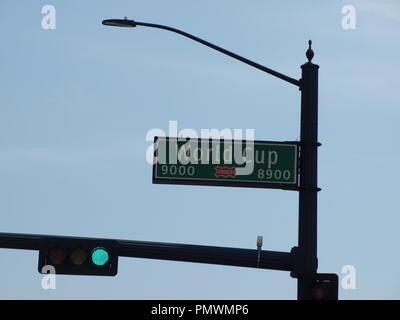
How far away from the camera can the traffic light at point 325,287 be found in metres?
27.6

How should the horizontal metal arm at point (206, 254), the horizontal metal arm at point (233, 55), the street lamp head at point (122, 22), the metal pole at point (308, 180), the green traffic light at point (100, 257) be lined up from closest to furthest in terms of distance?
the metal pole at point (308, 180) < the horizontal metal arm at point (206, 254) < the green traffic light at point (100, 257) < the horizontal metal arm at point (233, 55) < the street lamp head at point (122, 22)

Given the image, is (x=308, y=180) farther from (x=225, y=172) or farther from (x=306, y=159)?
(x=225, y=172)

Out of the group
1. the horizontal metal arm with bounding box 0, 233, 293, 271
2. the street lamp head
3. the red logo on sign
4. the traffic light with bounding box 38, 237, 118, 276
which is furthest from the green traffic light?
the street lamp head

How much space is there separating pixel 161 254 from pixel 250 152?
2769 mm

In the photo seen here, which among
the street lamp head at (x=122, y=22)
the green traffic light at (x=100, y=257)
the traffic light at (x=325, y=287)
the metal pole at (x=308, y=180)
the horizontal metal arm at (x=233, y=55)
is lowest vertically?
the traffic light at (x=325, y=287)

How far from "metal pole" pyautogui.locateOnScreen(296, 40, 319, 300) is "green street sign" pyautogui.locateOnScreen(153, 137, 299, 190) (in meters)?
0.37

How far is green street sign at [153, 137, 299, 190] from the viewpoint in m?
28.4

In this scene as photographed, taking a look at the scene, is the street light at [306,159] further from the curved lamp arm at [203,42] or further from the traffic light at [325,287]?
the traffic light at [325,287]

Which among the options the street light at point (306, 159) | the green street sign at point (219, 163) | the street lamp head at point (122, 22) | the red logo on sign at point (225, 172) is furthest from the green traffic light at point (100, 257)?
the street lamp head at point (122, 22)

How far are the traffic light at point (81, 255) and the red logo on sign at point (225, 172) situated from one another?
2534 mm

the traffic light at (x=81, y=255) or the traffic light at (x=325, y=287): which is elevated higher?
the traffic light at (x=81, y=255)

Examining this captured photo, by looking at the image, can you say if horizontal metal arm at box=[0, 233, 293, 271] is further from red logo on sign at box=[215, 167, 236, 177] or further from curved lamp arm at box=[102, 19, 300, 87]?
curved lamp arm at box=[102, 19, 300, 87]

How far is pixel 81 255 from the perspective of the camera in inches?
1117
